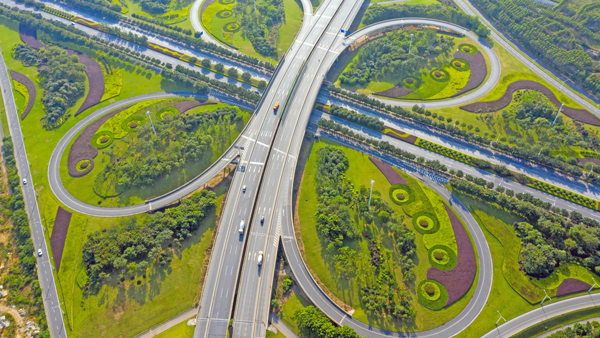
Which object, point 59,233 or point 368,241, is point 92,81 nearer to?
point 59,233

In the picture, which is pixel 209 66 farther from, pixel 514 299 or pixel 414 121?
pixel 514 299

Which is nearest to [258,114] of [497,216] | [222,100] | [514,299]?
[222,100]

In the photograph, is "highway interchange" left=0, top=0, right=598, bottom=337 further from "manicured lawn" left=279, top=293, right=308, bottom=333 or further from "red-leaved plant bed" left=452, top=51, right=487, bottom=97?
"red-leaved plant bed" left=452, top=51, right=487, bottom=97

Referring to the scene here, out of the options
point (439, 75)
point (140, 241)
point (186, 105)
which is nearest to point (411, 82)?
point (439, 75)

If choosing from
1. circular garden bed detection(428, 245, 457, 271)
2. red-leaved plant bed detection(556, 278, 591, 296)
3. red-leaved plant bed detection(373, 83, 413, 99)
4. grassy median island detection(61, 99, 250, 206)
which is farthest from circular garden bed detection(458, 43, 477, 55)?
red-leaved plant bed detection(556, 278, 591, 296)

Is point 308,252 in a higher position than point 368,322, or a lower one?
higher

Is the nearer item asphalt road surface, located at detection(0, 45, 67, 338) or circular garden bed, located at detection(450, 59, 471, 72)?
asphalt road surface, located at detection(0, 45, 67, 338)
